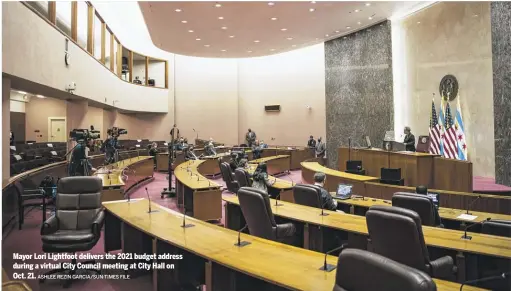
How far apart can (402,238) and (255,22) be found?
30.8ft

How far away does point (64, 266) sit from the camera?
3988mm

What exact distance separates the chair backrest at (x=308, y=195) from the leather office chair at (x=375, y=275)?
2.83 metres

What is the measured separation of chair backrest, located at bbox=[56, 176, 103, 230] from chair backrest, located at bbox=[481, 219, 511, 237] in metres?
4.22

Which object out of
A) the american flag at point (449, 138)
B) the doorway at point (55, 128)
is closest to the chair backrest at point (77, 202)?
the american flag at point (449, 138)

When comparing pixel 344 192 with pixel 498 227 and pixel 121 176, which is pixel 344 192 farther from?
pixel 121 176

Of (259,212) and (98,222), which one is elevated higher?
(259,212)

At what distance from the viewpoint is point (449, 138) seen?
9672 mm

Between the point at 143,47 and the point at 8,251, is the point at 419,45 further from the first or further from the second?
the point at 143,47

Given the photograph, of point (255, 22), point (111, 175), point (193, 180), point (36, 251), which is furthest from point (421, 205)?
point (255, 22)

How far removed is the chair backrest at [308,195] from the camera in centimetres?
449

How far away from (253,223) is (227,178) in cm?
422

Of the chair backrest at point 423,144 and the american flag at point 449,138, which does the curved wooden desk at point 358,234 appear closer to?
the american flag at point 449,138

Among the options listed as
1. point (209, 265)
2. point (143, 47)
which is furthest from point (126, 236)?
point (143, 47)

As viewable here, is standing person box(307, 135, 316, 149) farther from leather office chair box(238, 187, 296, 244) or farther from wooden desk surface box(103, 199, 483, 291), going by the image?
wooden desk surface box(103, 199, 483, 291)
